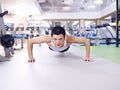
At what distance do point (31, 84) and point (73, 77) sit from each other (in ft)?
1.69

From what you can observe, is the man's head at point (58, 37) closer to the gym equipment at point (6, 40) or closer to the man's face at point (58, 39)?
the man's face at point (58, 39)

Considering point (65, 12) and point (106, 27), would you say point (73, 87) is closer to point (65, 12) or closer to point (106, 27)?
point (106, 27)

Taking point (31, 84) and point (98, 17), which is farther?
point (98, 17)

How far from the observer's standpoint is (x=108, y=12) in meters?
16.3

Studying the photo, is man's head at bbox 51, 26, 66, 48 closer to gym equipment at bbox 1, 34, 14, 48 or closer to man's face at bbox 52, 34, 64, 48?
man's face at bbox 52, 34, 64, 48

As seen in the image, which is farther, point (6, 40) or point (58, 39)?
point (6, 40)

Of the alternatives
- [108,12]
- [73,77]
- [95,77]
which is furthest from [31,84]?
[108,12]

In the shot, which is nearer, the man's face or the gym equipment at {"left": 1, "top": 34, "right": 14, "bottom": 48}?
the man's face

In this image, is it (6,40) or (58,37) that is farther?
(6,40)

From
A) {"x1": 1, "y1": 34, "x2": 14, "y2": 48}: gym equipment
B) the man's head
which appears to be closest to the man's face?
the man's head

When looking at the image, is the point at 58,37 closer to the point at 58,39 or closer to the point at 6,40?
the point at 58,39

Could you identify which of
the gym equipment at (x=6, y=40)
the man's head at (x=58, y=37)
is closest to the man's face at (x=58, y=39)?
the man's head at (x=58, y=37)

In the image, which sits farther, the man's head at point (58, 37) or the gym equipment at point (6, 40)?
the gym equipment at point (6, 40)

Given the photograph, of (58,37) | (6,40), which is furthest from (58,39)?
(6,40)
